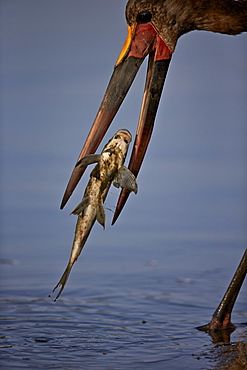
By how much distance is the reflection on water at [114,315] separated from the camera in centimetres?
440

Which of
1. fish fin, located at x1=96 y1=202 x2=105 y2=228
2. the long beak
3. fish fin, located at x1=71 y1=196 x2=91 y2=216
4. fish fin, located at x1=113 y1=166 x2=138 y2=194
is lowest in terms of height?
fish fin, located at x1=96 y1=202 x2=105 y2=228

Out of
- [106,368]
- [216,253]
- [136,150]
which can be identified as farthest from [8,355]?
[216,253]

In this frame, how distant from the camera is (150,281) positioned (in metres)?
6.53

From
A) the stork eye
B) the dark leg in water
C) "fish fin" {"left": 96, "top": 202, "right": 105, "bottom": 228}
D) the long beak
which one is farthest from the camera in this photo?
the dark leg in water

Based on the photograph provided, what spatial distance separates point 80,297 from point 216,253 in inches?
75.7

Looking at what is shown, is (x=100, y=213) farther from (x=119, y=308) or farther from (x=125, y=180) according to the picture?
(x=119, y=308)

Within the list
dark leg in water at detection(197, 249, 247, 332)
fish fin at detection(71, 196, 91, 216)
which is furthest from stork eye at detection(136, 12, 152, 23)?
dark leg in water at detection(197, 249, 247, 332)

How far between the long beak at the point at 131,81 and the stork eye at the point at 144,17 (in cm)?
3

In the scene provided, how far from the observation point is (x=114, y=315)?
212 inches

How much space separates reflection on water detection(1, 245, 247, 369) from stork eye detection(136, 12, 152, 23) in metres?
1.82

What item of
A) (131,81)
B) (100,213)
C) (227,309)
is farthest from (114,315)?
(131,81)

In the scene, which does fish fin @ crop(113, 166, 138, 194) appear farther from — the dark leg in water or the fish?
the dark leg in water

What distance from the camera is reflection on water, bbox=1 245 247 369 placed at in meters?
4.40

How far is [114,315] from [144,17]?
73.8 inches
